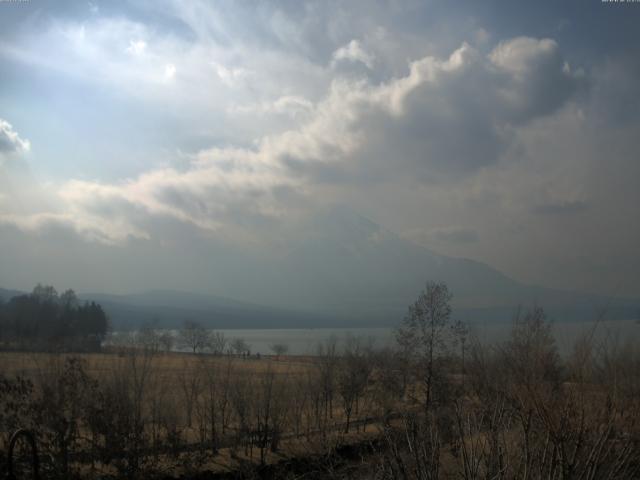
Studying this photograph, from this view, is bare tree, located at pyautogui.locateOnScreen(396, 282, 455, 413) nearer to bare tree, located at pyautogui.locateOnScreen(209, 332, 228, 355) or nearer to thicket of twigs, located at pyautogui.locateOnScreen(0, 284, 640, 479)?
thicket of twigs, located at pyautogui.locateOnScreen(0, 284, 640, 479)

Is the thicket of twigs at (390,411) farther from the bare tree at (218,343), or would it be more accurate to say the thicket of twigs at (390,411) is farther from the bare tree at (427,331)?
the bare tree at (218,343)

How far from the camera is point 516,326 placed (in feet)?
38.3

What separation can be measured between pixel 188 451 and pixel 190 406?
3.55m

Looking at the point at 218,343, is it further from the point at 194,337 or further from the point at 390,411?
the point at 390,411

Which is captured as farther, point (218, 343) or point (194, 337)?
point (194, 337)

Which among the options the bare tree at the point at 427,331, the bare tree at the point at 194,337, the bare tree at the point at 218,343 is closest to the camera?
the bare tree at the point at 427,331

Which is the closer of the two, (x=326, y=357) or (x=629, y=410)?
(x=629, y=410)

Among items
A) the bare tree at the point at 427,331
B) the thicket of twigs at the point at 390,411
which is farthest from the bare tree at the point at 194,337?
the bare tree at the point at 427,331

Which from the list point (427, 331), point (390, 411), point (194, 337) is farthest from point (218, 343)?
point (390, 411)

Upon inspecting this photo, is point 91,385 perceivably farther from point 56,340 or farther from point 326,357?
point 326,357

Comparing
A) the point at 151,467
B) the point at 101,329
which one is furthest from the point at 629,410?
the point at 101,329

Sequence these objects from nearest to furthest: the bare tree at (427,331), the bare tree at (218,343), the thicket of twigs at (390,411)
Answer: the thicket of twigs at (390,411)
the bare tree at (427,331)
the bare tree at (218,343)

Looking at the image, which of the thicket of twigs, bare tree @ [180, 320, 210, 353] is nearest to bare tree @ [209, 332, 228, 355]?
bare tree @ [180, 320, 210, 353]

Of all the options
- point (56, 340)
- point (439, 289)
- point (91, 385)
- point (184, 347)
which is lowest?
point (184, 347)
